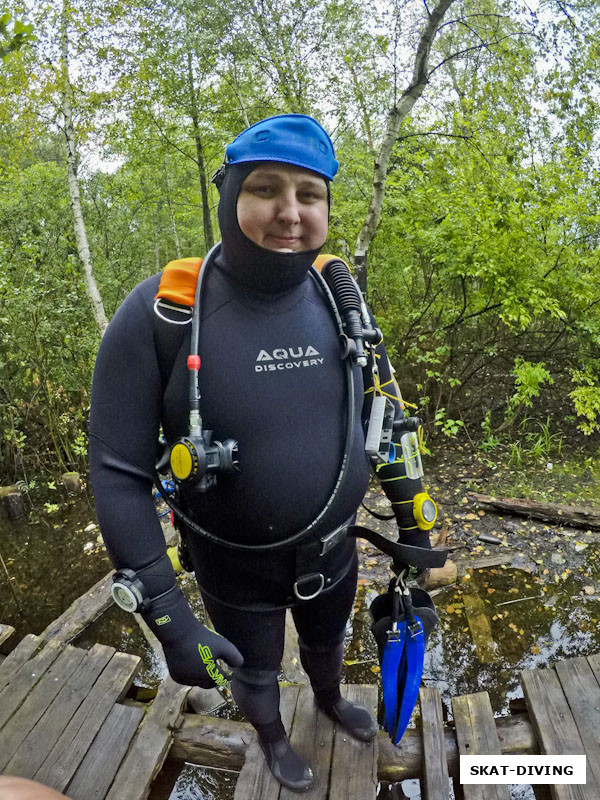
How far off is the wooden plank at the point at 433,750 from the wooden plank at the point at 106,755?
1363 millimetres

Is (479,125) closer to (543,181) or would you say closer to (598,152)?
(543,181)

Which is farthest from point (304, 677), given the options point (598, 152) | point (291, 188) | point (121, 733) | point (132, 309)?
point (598, 152)

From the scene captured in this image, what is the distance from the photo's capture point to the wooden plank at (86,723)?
84.5 inches

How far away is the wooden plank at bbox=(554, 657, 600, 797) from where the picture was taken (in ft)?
6.83

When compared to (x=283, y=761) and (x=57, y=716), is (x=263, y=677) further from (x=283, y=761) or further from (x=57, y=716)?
(x=57, y=716)

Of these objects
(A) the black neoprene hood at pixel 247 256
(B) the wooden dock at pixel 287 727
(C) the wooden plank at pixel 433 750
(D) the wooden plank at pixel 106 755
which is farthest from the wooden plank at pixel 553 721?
(A) the black neoprene hood at pixel 247 256

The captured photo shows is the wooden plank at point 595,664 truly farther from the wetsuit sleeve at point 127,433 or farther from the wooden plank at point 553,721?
the wetsuit sleeve at point 127,433

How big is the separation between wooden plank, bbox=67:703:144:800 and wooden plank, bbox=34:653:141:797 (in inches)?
1.3

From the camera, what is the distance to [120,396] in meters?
1.33

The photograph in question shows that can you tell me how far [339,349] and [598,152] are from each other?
581 cm

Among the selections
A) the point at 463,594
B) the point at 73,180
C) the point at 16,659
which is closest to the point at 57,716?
the point at 16,659

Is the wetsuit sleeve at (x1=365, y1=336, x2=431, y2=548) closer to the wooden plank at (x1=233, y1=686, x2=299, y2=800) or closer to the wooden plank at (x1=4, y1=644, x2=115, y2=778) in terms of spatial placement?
the wooden plank at (x1=233, y1=686, x2=299, y2=800)

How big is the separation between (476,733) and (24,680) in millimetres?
2320

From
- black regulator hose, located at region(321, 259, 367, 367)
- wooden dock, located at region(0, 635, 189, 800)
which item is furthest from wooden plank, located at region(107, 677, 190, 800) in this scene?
black regulator hose, located at region(321, 259, 367, 367)
